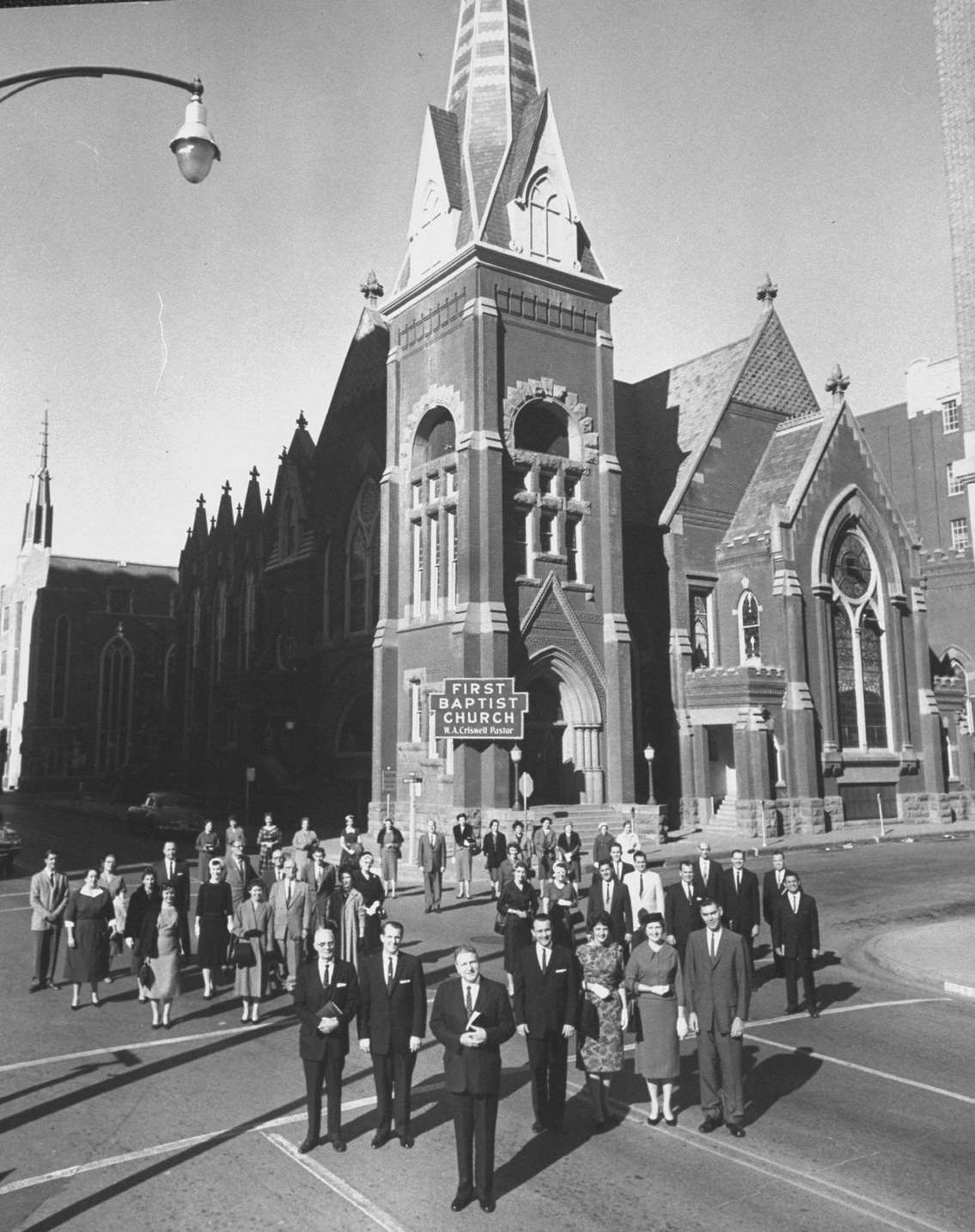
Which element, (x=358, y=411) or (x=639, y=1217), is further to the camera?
(x=358, y=411)

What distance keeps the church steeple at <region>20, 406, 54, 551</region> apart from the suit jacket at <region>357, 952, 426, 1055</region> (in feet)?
295

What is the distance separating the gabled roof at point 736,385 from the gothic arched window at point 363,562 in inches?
464

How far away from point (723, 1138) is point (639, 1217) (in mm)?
1714

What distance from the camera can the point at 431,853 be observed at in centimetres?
2073

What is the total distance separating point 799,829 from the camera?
35969mm

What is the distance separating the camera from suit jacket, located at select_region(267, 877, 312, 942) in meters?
13.0

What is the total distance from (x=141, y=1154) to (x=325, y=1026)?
156cm

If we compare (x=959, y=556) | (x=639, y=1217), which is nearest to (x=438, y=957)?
(x=639, y=1217)

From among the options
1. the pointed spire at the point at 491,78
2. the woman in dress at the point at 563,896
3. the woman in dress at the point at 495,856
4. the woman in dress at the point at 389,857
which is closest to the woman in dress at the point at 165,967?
the woman in dress at the point at 563,896

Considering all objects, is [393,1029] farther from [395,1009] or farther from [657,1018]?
[657,1018]

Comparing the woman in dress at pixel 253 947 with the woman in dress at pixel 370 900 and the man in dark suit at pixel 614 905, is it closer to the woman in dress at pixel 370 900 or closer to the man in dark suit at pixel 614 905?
the woman in dress at pixel 370 900

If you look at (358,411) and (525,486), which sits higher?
(358,411)

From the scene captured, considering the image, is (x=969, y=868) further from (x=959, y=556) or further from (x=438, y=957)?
(x=959, y=556)

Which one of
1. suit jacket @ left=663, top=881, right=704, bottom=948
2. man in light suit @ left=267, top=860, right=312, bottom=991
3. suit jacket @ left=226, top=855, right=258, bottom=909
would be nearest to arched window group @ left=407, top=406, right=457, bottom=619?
suit jacket @ left=226, top=855, right=258, bottom=909
